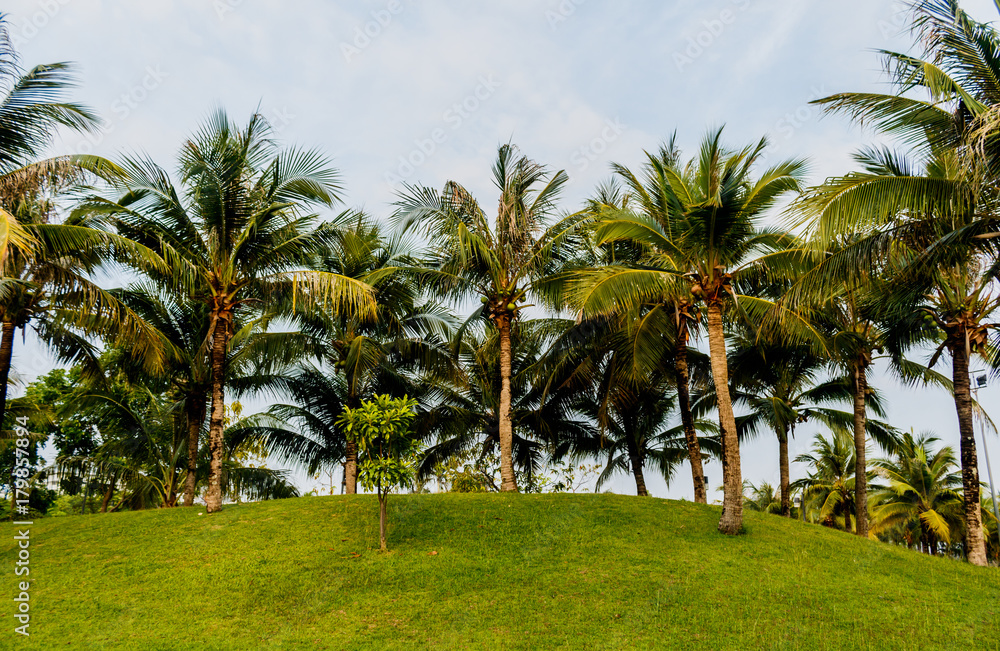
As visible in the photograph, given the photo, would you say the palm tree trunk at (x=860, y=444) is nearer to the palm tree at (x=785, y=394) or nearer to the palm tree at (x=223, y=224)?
the palm tree at (x=785, y=394)

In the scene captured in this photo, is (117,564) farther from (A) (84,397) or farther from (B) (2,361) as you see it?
(A) (84,397)

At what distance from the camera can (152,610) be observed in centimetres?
927

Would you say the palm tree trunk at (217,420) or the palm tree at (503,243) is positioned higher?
the palm tree at (503,243)

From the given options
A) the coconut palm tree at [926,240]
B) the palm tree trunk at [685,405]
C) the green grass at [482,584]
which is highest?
the coconut palm tree at [926,240]

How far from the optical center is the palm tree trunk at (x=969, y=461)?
14.2 metres

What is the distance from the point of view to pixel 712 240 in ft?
43.5

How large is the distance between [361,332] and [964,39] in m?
16.9

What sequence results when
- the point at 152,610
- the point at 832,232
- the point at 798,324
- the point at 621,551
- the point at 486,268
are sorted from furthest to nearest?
the point at 486,268 < the point at 798,324 < the point at 621,551 < the point at 832,232 < the point at 152,610

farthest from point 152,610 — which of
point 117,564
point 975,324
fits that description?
point 975,324

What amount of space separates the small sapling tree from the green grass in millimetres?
1256

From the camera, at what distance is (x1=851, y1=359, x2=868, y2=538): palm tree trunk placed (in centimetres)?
1841

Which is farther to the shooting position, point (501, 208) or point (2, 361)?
point (501, 208)

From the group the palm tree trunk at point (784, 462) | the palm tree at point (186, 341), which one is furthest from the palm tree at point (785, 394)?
the palm tree at point (186, 341)

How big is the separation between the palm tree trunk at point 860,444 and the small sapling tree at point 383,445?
12785 millimetres
